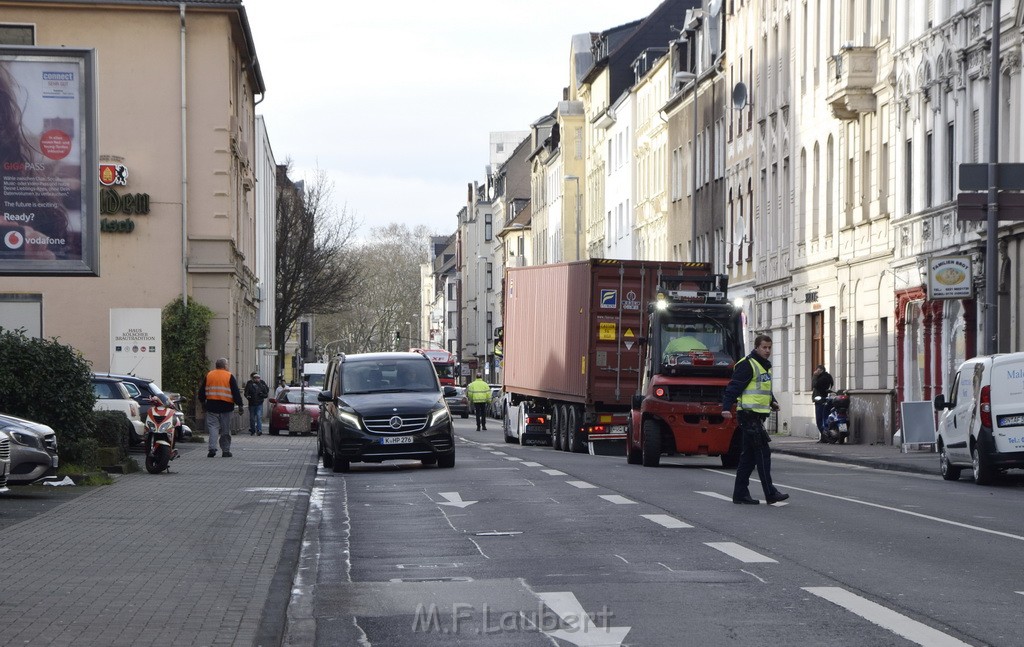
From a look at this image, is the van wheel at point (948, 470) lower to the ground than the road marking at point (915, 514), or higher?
lower

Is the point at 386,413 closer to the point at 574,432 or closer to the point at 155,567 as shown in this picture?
the point at 574,432

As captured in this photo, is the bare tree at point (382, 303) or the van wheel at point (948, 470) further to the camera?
the bare tree at point (382, 303)

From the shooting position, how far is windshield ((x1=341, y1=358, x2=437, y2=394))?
28297mm

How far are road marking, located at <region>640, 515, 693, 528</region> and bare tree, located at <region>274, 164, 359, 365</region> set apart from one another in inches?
2468

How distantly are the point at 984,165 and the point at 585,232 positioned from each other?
71182mm

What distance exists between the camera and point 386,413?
87.9 ft

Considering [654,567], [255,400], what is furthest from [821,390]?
[654,567]

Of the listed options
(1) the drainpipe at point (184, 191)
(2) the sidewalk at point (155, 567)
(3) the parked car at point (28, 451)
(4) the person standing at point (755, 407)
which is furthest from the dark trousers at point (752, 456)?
(1) the drainpipe at point (184, 191)

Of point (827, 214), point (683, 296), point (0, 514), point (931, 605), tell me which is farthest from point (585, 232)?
point (931, 605)

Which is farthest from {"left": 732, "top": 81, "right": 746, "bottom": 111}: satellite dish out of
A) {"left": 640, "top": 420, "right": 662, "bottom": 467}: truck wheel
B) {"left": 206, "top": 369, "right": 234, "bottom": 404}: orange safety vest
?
{"left": 640, "top": 420, "right": 662, "bottom": 467}: truck wheel

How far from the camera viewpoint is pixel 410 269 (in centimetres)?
18075

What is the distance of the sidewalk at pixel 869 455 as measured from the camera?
30.3 metres

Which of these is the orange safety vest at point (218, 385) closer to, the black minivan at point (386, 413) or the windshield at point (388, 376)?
the black minivan at point (386, 413)

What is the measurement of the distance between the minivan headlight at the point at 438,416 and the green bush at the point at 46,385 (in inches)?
221
